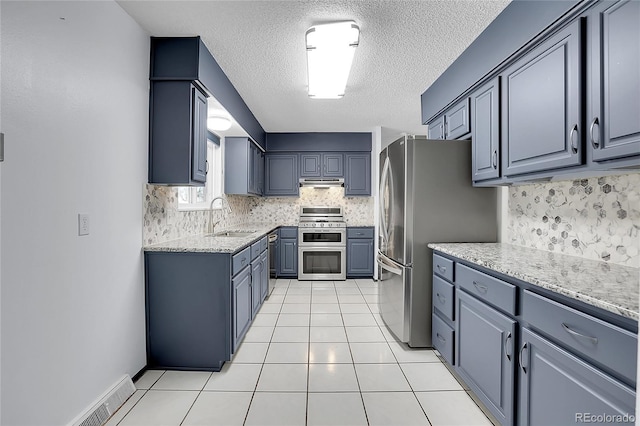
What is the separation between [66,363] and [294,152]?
13.9 ft

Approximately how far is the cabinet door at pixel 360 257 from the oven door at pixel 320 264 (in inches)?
4.1

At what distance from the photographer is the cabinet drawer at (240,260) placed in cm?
229

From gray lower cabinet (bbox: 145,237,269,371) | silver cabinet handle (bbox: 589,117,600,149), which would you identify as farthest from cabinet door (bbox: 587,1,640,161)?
gray lower cabinet (bbox: 145,237,269,371)

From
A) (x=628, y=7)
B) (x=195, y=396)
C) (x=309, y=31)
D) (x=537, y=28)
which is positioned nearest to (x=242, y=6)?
(x=309, y=31)

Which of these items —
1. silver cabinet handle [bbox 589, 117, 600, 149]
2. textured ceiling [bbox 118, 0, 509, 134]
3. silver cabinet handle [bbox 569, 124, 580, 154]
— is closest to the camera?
silver cabinet handle [bbox 589, 117, 600, 149]

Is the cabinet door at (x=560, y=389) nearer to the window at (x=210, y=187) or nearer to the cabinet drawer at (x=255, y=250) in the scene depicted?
the cabinet drawer at (x=255, y=250)

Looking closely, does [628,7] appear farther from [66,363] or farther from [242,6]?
[66,363]

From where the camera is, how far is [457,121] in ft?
8.52

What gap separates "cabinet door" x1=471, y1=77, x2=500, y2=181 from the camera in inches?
80.4

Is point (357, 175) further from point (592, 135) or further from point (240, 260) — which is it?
point (592, 135)

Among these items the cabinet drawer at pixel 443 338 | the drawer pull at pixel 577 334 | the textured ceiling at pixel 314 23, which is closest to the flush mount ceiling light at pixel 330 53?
the textured ceiling at pixel 314 23

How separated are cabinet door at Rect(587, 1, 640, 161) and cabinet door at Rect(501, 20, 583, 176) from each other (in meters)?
0.08

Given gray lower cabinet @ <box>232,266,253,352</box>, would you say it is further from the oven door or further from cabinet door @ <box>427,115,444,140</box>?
cabinet door @ <box>427,115,444,140</box>

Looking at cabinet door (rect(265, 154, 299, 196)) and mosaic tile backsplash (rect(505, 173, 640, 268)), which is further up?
cabinet door (rect(265, 154, 299, 196))
